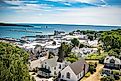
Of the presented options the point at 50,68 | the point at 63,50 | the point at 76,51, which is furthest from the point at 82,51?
the point at 50,68

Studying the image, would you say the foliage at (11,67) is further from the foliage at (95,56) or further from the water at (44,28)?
A: the foliage at (95,56)

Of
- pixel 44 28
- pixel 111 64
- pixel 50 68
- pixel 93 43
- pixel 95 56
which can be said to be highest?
pixel 44 28

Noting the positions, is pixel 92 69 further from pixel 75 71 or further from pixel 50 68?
pixel 50 68

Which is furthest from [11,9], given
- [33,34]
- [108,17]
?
[108,17]

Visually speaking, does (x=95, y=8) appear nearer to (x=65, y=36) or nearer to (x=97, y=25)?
(x=97, y=25)

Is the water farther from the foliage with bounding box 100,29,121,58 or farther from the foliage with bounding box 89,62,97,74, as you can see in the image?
the foliage with bounding box 89,62,97,74

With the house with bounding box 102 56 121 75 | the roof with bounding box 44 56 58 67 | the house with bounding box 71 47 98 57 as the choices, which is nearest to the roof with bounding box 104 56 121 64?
the house with bounding box 102 56 121 75

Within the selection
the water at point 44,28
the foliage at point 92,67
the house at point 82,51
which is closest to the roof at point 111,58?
the foliage at point 92,67
